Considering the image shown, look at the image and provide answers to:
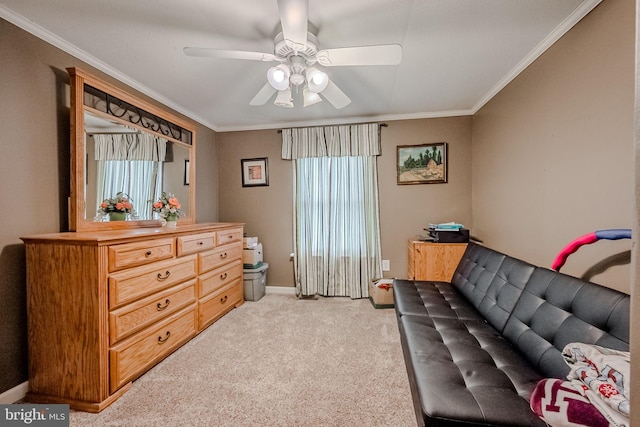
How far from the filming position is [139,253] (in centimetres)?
169

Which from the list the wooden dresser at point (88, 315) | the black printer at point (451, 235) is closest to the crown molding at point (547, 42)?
the black printer at point (451, 235)

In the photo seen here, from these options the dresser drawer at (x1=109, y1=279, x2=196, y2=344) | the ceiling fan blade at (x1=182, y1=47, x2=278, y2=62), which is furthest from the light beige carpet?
the ceiling fan blade at (x1=182, y1=47, x2=278, y2=62)

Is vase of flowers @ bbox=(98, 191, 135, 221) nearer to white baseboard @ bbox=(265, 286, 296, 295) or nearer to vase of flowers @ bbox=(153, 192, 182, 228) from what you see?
vase of flowers @ bbox=(153, 192, 182, 228)

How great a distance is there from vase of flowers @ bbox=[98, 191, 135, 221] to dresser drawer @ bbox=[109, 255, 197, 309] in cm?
63

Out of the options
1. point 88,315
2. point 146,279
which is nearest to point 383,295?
point 146,279

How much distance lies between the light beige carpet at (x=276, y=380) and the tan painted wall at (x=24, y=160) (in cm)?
67

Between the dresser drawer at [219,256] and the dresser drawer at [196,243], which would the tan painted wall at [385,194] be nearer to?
the dresser drawer at [219,256]

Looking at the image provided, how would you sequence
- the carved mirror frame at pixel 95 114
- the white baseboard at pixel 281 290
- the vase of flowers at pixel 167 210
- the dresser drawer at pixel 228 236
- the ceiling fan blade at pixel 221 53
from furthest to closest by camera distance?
the white baseboard at pixel 281 290, the dresser drawer at pixel 228 236, the vase of flowers at pixel 167 210, the carved mirror frame at pixel 95 114, the ceiling fan blade at pixel 221 53

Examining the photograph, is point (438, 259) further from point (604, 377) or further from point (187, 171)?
point (187, 171)

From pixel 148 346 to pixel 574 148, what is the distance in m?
3.05

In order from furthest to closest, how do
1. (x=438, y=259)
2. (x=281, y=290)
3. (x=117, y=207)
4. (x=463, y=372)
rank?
(x=281, y=290) → (x=438, y=259) → (x=117, y=207) → (x=463, y=372)

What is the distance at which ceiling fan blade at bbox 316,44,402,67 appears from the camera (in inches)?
54.7

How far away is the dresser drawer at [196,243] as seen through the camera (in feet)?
6.86

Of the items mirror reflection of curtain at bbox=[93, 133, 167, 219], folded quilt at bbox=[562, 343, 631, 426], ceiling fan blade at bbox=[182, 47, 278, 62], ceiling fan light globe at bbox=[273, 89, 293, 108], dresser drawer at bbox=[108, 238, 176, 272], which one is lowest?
folded quilt at bbox=[562, 343, 631, 426]
